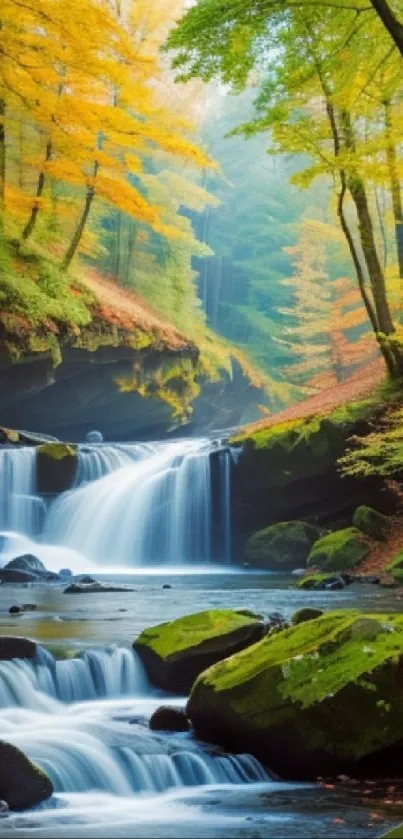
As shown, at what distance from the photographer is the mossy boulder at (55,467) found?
1995 cm

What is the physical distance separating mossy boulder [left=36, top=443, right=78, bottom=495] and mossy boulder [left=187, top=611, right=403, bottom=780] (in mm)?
14204

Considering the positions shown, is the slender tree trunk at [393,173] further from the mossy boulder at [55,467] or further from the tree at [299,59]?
the mossy boulder at [55,467]

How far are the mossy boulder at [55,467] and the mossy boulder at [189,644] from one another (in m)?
12.5

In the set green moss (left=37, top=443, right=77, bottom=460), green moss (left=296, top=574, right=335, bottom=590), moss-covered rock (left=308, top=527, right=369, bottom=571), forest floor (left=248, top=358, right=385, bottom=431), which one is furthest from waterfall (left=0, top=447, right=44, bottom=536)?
green moss (left=296, top=574, right=335, bottom=590)

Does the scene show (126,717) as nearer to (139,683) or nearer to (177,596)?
(139,683)

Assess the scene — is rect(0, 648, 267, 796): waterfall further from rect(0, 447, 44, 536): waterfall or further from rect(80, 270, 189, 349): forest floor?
rect(80, 270, 189, 349): forest floor

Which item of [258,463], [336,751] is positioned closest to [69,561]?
[258,463]

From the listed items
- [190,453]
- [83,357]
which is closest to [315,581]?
[190,453]

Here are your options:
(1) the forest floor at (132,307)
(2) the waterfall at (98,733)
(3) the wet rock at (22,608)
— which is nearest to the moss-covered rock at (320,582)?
(3) the wet rock at (22,608)

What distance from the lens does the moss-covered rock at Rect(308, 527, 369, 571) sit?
15.5 meters

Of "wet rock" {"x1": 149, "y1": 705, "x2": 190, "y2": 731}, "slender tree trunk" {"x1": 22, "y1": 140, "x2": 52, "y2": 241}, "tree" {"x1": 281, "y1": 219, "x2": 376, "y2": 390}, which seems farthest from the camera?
"tree" {"x1": 281, "y1": 219, "x2": 376, "y2": 390}

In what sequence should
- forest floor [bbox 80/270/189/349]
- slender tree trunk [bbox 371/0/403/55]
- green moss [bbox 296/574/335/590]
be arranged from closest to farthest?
slender tree trunk [bbox 371/0/403/55]
green moss [bbox 296/574/335/590]
forest floor [bbox 80/270/189/349]

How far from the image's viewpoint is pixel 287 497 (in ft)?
61.0

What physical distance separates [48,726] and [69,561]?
459 inches
